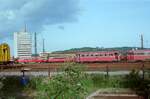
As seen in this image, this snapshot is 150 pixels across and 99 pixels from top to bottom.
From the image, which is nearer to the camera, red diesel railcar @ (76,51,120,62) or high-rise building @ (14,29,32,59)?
red diesel railcar @ (76,51,120,62)

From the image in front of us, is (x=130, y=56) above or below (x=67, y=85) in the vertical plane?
above

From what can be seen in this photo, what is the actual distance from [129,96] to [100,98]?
1.05 metres

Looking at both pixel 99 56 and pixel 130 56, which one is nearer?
pixel 99 56

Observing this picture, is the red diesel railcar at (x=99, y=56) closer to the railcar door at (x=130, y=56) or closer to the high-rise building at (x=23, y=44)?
the railcar door at (x=130, y=56)

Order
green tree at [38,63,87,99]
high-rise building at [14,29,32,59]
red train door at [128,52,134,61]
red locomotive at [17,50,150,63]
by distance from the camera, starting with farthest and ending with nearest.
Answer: high-rise building at [14,29,32,59], red train door at [128,52,134,61], red locomotive at [17,50,150,63], green tree at [38,63,87,99]

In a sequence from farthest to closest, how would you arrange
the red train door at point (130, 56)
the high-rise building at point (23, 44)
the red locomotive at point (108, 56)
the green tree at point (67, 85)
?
the high-rise building at point (23, 44) → the red train door at point (130, 56) → the red locomotive at point (108, 56) → the green tree at point (67, 85)

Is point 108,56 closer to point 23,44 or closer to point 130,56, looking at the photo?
point 130,56

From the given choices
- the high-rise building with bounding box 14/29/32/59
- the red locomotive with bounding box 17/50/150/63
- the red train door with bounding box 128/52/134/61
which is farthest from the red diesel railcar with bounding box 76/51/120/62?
the high-rise building with bounding box 14/29/32/59

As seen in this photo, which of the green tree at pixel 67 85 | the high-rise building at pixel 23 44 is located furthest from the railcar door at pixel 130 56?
the green tree at pixel 67 85

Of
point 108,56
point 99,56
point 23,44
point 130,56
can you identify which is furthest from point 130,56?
point 23,44

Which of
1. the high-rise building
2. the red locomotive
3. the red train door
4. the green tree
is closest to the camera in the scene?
the green tree

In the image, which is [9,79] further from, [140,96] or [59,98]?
[59,98]

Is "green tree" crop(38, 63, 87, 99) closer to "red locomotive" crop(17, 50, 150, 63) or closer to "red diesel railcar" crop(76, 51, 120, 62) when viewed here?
"red locomotive" crop(17, 50, 150, 63)

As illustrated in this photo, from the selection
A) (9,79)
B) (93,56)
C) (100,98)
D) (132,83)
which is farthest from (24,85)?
(93,56)
